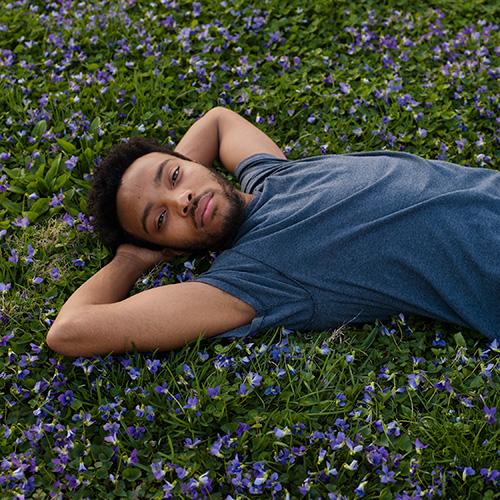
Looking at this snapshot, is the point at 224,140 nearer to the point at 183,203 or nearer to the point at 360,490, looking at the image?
the point at 183,203

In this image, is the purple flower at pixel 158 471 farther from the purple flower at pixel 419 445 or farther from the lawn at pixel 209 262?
the purple flower at pixel 419 445

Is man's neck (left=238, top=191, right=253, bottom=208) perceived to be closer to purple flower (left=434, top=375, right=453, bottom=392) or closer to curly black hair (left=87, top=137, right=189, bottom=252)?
curly black hair (left=87, top=137, right=189, bottom=252)

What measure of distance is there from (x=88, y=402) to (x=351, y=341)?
1.31 metres

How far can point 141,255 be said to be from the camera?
4.27 metres

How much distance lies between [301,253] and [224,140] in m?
1.30

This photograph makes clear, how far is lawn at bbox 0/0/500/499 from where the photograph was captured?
11.0 ft

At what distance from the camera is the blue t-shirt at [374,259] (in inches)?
151

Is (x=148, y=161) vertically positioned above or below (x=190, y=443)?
above

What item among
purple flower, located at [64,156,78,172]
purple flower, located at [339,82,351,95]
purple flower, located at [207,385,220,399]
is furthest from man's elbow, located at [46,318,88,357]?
purple flower, located at [339,82,351,95]

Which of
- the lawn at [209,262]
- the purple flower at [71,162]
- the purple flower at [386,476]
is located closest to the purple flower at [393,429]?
the lawn at [209,262]

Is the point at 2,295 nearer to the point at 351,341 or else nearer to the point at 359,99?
the point at 351,341

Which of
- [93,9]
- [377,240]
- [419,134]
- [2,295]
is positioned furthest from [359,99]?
[2,295]

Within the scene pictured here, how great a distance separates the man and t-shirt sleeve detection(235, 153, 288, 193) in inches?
10.2

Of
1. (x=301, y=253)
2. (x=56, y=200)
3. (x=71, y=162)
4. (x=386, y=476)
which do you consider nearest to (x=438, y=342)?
(x=301, y=253)
